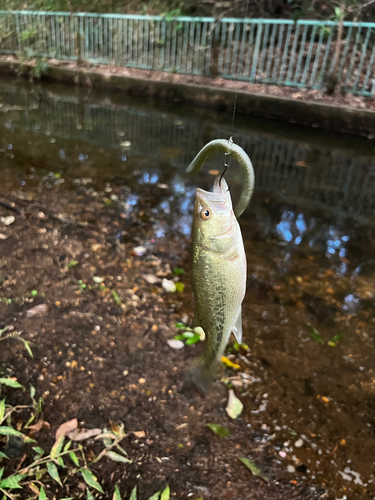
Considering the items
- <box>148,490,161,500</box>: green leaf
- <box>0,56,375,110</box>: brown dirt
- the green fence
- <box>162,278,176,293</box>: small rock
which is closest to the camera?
<box>148,490,161,500</box>: green leaf

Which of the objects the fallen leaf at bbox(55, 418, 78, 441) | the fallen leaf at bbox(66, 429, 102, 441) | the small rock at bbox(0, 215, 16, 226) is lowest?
the fallen leaf at bbox(66, 429, 102, 441)

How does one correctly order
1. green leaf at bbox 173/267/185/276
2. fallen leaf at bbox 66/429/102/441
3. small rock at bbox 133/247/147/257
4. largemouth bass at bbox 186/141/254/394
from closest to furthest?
largemouth bass at bbox 186/141/254/394 → fallen leaf at bbox 66/429/102/441 → green leaf at bbox 173/267/185/276 → small rock at bbox 133/247/147/257

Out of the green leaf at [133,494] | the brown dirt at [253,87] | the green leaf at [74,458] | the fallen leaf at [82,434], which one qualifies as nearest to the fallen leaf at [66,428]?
the fallen leaf at [82,434]

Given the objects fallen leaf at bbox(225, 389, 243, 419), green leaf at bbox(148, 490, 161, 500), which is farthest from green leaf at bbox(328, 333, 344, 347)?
green leaf at bbox(148, 490, 161, 500)

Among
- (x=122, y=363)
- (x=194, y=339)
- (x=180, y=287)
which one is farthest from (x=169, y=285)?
(x=122, y=363)

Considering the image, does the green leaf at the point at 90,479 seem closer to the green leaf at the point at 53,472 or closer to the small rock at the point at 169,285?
the green leaf at the point at 53,472

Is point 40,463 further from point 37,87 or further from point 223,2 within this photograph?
point 223,2

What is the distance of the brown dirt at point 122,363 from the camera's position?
1854 millimetres

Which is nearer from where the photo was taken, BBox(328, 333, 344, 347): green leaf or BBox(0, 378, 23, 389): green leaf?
BBox(0, 378, 23, 389): green leaf

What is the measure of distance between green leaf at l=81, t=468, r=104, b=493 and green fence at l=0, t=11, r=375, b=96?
8641mm

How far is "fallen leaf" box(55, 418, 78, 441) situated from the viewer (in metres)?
1.95

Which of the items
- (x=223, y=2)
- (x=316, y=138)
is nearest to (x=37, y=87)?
(x=223, y=2)

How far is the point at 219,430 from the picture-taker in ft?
6.77

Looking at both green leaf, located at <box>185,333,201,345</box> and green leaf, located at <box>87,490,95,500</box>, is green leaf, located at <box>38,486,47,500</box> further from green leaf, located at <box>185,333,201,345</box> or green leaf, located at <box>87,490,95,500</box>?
green leaf, located at <box>185,333,201,345</box>
